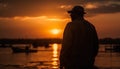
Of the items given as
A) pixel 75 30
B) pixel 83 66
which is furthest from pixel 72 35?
pixel 83 66

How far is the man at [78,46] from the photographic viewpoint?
6801mm

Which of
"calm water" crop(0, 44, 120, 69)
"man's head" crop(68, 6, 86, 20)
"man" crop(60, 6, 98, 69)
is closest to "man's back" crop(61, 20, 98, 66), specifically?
"man" crop(60, 6, 98, 69)

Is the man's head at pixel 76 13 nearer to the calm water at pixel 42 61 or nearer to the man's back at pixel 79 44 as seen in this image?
the man's back at pixel 79 44

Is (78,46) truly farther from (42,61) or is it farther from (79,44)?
(42,61)

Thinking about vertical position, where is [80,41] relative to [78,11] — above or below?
below

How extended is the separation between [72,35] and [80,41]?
0.62 ft

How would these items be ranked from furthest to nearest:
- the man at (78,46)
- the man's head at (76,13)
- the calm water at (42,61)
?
the calm water at (42,61) → the man's head at (76,13) → the man at (78,46)

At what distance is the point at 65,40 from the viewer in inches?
268

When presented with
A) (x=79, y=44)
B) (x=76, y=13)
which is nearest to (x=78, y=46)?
(x=79, y=44)

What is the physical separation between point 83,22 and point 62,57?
0.71 meters

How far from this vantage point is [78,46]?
6883mm

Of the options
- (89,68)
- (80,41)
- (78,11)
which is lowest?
(89,68)

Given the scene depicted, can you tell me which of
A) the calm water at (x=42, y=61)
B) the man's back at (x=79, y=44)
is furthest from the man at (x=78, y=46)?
the calm water at (x=42, y=61)

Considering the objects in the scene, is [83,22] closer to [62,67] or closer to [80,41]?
[80,41]
